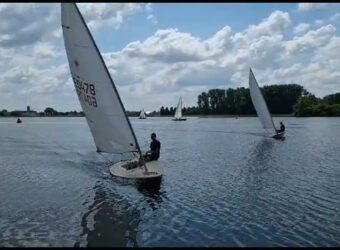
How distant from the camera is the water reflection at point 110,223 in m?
16.8

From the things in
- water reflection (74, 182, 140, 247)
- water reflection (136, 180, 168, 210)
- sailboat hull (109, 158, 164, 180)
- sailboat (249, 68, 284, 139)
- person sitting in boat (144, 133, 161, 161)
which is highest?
sailboat (249, 68, 284, 139)

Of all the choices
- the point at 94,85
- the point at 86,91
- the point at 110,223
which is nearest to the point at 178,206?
the point at 110,223

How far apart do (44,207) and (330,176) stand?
21.0 metres

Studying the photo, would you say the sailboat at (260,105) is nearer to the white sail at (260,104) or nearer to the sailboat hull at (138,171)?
the white sail at (260,104)

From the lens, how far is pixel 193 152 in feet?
178

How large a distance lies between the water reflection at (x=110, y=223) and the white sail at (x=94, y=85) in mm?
5046

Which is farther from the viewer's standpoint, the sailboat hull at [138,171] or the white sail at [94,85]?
the sailboat hull at [138,171]

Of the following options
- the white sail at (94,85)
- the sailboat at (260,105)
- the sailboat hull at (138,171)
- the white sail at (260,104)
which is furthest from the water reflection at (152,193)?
the white sail at (260,104)

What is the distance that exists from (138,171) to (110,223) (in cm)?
985

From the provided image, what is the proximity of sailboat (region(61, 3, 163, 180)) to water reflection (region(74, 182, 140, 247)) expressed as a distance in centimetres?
463

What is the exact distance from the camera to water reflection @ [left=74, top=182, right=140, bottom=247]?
16.8 metres

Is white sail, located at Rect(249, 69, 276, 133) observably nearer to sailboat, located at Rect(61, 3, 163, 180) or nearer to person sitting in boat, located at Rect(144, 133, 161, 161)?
person sitting in boat, located at Rect(144, 133, 161, 161)

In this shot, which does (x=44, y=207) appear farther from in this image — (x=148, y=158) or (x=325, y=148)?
(x=325, y=148)

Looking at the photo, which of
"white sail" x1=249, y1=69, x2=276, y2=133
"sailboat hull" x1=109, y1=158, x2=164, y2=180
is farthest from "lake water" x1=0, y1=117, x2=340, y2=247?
"white sail" x1=249, y1=69, x2=276, y2=133
